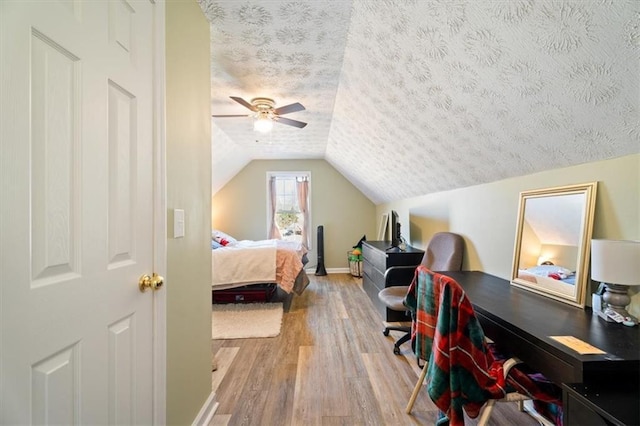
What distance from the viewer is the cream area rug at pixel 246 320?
277 centimetres

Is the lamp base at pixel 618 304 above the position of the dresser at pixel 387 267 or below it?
above

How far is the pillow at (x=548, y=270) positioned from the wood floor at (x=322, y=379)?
890 millimetres

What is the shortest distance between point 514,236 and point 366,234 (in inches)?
151

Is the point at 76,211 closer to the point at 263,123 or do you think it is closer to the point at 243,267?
the point at 263,123

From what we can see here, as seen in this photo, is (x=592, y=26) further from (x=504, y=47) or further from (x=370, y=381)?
(x=370, y=381)

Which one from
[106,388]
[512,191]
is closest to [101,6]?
[106,388]

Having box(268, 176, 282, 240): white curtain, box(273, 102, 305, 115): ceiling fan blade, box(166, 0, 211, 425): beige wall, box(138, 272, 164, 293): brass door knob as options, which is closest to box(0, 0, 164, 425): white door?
box(138, 272, 164, 293): brass door knob

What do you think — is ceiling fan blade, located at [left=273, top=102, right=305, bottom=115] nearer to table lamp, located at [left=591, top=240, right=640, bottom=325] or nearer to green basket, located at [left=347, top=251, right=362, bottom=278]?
table lamp, located at [left=591, top=240, right=640, bottom=325]

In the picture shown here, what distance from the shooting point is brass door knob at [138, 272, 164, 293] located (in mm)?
1080

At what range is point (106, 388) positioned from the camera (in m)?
0.89

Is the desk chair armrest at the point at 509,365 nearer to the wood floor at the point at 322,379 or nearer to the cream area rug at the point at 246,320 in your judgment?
the wood floor at the point at 322,379

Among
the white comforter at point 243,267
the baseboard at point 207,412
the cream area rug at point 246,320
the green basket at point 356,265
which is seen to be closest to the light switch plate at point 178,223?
the baseboard at point 207,412

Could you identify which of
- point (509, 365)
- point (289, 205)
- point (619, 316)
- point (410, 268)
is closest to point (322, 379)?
point (509, 365)

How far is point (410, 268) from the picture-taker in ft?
9.55
